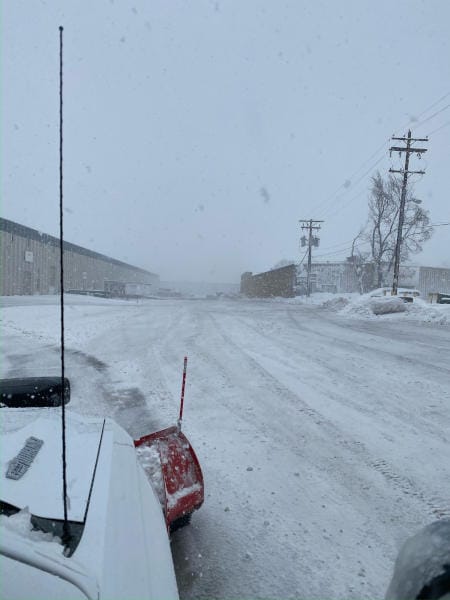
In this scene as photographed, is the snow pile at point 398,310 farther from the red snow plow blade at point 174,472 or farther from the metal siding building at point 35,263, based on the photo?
the metal siding building at point 35,263

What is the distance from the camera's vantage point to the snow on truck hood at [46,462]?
1503 millimetres

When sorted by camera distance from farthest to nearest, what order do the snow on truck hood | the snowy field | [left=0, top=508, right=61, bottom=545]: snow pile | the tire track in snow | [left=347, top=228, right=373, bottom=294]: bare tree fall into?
[left=347, top=228, right=373, bottom=294]: bare tree → the tire track in snow → the snowy field → the snow on truck hood → [left=0, top=508, right=61, bottom=545]: snow pile

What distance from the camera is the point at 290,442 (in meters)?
4.70

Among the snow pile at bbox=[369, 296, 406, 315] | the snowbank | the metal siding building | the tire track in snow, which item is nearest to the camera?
the tire track in snow

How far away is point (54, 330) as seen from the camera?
13836 millimetres

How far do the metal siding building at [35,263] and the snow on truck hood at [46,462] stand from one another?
3441 cm

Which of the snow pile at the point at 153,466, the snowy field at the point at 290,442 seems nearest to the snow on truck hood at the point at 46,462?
the snow pile at the point at 153,466

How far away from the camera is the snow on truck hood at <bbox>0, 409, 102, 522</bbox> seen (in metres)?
1.50

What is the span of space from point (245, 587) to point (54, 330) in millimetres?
12865

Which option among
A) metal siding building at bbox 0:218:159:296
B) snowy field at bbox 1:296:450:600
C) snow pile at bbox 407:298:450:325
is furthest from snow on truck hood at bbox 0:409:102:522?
metal siding building at bbox 0:218:159:296

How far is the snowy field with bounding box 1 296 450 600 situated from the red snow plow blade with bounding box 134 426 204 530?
0.34 meters

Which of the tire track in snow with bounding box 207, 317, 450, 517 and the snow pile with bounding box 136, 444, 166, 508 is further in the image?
the tire track in snow with bounding box 207, 317, 450, 517

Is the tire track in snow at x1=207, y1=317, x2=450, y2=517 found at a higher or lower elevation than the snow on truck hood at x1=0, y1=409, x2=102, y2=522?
lower

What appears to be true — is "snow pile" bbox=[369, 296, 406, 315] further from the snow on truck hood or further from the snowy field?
the snow on truck hood
